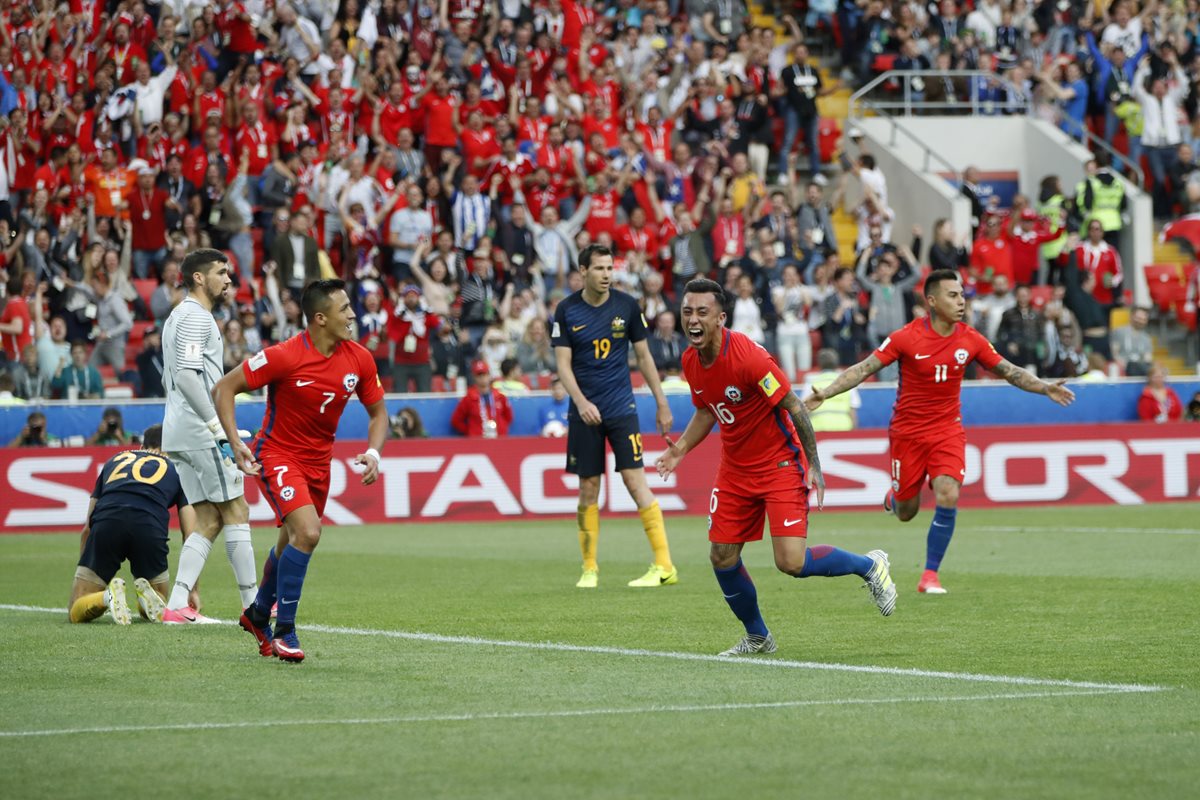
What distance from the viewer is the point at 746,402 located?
9.84 m

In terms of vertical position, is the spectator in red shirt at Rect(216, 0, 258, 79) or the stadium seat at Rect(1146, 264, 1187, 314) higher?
the spectator in red shirt at Rect(216, 0, 258, 79)

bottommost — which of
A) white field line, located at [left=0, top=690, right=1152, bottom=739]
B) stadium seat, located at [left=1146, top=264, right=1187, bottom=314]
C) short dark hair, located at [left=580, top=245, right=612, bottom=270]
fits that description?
white field line, located at [left=0, top=690, right=1152, bottom=739]

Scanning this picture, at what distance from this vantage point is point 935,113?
34.8m

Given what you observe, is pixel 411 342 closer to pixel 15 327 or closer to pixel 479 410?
pixel 479 410

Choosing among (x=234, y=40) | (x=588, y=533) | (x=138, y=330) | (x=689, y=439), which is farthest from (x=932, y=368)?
(x=234, y=40)

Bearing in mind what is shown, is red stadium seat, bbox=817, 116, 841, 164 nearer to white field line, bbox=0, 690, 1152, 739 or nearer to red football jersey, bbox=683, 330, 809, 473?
red football jersey, bbox=683, 330, 809, 473

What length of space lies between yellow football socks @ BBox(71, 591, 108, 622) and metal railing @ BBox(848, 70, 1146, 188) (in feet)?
76.6

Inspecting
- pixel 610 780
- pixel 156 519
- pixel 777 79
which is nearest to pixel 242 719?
pixel 610 780

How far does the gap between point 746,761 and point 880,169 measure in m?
27.1

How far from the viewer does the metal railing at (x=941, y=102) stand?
33531mm

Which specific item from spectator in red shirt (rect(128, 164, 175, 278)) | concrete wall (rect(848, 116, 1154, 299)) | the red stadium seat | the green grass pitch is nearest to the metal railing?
concrete wall (rect(848, 116, 1154, 299))

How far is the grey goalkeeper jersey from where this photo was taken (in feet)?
37.0

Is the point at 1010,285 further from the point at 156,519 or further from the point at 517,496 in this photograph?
the point at 156,519

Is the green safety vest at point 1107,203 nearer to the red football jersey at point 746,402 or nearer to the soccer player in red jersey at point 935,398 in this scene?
the soccer player in red jersey at point 935,398
